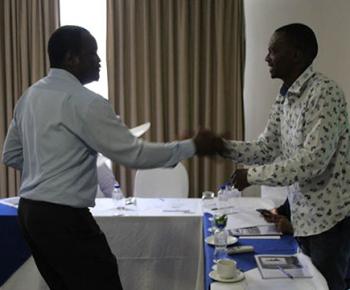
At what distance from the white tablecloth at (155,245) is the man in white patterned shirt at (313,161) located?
102cm

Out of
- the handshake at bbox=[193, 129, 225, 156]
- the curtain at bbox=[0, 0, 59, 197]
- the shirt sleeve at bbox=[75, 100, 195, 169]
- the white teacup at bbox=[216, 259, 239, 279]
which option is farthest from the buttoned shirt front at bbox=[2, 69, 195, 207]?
the curtain at bbox=[0, 0, 59, 197]

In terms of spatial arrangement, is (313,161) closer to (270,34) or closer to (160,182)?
(160,182)

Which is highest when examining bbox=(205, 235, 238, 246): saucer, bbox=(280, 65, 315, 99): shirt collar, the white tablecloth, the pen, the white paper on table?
bbox=(280, 65, 315, 99): shirt collar

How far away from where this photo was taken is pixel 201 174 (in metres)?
4.35

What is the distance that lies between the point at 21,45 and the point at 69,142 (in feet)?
9.42

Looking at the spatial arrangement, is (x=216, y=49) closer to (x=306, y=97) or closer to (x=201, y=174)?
(x=201, y=174)

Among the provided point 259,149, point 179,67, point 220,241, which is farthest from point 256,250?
point 179,67

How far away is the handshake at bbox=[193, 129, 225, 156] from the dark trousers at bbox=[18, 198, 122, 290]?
54cm

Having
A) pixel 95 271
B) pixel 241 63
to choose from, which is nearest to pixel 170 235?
pixel 95 271

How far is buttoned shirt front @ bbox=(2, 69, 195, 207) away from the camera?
1.68 m

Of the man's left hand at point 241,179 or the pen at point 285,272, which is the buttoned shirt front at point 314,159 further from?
the pen at point 285,272

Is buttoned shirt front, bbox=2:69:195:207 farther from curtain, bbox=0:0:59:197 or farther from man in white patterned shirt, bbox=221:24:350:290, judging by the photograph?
curtain, bbox=0:0:59:197

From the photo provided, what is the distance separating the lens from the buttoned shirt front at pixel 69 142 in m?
1.68

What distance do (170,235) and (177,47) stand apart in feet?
6.61
